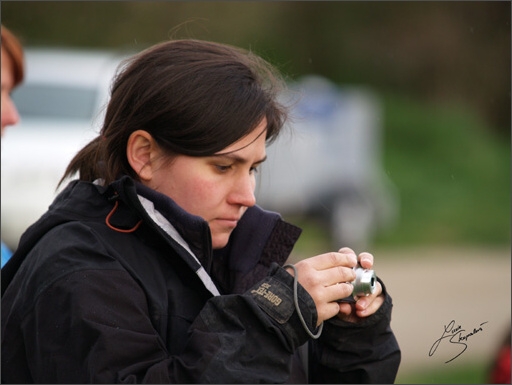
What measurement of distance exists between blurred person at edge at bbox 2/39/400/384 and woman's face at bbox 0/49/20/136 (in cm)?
118

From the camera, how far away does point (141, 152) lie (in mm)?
2137

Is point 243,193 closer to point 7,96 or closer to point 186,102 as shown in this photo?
point 186,102

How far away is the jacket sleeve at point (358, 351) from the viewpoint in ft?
7.01

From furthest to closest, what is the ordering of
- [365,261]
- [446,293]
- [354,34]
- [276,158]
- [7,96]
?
1. [354,34]
2. [446,293]
3. [276,158]
4. [7,96]
5. [365,261]

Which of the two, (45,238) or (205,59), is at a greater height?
(205,59)

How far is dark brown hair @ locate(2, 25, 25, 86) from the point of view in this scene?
12.1 feet

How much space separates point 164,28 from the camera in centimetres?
1727

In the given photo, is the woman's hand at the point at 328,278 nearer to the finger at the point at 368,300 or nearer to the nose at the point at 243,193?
the finger at the point at 368,300

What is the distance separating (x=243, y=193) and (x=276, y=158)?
3815mm

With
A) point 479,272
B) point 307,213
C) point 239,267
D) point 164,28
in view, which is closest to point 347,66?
point 164,28

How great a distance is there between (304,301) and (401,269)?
847 centimetres

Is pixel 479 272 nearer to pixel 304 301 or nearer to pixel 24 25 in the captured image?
pixel 304 301

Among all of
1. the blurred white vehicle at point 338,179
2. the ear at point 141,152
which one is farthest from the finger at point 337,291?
the blurred white vehicle at point 338,179

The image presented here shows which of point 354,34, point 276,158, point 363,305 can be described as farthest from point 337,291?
point 354,34
